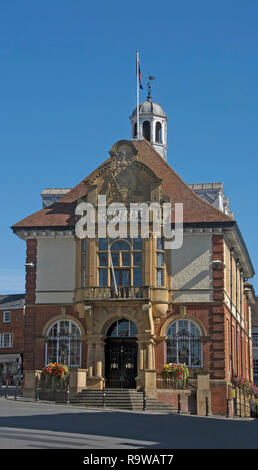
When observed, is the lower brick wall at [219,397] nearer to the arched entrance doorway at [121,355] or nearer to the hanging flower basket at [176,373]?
the hanging flower basket at [176,373]

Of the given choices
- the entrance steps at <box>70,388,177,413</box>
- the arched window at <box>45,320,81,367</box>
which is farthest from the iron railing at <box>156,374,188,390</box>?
the arched window at <box>45,320,81,367</box>

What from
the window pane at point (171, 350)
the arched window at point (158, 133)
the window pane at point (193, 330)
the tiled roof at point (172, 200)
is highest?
the arched window at point (158, 133)

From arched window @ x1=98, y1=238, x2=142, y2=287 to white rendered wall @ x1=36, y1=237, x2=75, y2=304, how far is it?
2.10m

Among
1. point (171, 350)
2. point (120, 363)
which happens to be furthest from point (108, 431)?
point (171, 350)

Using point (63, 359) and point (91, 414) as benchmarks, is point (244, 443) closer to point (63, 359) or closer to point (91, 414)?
point (91, 414)

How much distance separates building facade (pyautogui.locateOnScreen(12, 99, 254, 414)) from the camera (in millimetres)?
38562

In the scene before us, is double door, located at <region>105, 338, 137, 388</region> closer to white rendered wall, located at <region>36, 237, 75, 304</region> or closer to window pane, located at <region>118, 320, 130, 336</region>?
window pane, located at <region>118, 320, 130, 336</region>

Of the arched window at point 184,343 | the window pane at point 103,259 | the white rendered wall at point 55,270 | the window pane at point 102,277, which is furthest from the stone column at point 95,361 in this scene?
the window pane at point 103,259

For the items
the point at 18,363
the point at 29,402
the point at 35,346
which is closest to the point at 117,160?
the point at 35,346

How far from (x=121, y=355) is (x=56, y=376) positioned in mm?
3545

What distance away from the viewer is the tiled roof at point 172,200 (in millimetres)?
40219

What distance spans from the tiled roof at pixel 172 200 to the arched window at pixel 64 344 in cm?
531

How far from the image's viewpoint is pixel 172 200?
41.2 metres

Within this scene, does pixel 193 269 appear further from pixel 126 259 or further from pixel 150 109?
pixel 150 109
